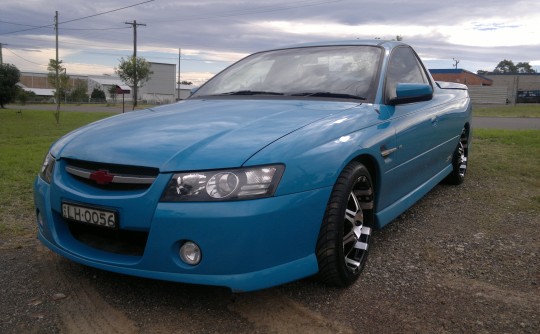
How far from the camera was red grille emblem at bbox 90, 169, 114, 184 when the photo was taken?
2350mm

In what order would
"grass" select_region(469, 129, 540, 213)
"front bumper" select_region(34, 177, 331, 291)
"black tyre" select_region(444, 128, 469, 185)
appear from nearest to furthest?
"front bumper" select_region(34, 177, 331, 291) → "grass" select_region(469, 129, 540, 213) → "black tyre" select_region(444, 128, 469, 185)

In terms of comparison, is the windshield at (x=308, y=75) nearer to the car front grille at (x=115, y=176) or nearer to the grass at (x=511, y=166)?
the car front grille at (x=115, y=176)

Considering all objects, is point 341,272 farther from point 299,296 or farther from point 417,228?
point 417,228

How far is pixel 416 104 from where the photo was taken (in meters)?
3.77

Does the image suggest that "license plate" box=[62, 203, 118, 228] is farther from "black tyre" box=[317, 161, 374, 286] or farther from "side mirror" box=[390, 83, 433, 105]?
"side mirror" box=[390, 83, 433, 105]

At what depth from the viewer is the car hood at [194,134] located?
2.27m

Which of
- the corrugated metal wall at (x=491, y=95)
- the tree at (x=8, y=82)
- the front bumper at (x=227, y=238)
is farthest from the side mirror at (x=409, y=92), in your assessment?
the corrugated metal wall at (x=491, y=95)

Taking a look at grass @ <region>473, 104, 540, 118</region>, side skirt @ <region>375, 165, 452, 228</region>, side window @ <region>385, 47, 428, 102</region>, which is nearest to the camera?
side skirt @ <region>375, 165, 452, 228</region>

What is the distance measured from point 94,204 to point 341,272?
1.36 metres

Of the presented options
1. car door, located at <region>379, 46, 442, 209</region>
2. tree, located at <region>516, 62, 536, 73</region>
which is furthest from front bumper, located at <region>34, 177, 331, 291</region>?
tree, located at <region>516, 62, 536, 73</region>

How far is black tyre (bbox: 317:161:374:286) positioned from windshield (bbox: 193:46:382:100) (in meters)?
0.74

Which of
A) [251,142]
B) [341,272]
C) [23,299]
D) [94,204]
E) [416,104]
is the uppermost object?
[416,104]

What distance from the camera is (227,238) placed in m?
2.15

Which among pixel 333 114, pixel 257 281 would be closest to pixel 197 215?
pixel 257 281
